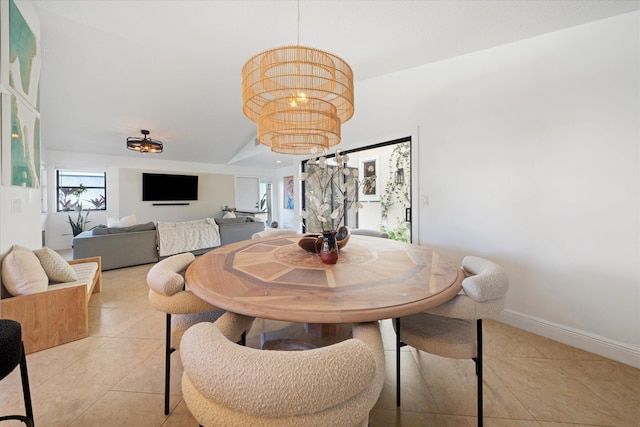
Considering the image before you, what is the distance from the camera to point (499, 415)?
1272 mm

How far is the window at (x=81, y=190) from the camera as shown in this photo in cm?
570

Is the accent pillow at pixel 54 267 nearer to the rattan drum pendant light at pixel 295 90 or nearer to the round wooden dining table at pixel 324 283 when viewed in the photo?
the round wooden dining table at pixel 324 283

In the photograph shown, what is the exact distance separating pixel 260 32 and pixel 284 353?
2.62m

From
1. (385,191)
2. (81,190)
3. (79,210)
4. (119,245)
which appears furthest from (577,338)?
(81,190)

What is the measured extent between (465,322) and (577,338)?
137 centimetres

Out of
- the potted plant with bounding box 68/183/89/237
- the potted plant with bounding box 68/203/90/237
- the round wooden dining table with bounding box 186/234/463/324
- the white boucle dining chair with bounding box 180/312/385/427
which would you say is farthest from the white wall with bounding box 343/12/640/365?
the potted plant with bounding box 68/183/89/237

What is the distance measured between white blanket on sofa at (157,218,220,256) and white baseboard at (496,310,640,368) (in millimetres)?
4672

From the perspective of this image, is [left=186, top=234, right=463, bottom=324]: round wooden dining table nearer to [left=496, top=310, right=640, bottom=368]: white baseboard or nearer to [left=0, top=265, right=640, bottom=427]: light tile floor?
[left=0, top=265, right=640, bottom=427]: light tile floor

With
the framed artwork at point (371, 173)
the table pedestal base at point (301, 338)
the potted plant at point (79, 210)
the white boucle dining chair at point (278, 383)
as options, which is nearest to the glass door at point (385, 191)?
the framed artwork at point (371, 173)

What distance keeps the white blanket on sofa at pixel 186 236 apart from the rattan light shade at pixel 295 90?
3.30 metres

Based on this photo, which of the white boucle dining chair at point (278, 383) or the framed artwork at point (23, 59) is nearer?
the white boucle dining chair at point (278, 383)

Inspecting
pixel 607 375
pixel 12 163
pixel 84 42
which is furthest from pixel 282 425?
pixel 84 42

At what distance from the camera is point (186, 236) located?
454cm

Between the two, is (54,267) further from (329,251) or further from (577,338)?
(577,338)
